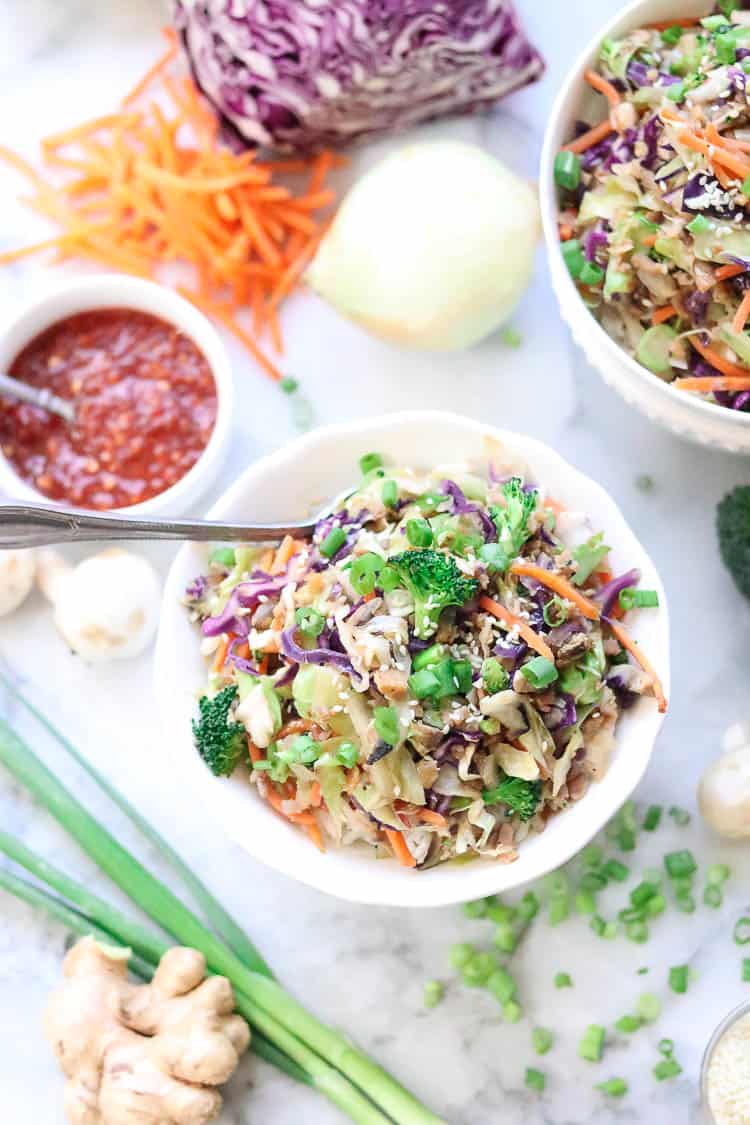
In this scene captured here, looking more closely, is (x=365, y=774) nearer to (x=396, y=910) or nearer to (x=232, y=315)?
(x=396, y=910)

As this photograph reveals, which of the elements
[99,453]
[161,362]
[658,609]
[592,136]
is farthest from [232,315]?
[658,609]

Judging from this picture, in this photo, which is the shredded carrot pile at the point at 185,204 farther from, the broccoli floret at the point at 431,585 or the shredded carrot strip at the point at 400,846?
the shredded carrot strip at the point at 400,846

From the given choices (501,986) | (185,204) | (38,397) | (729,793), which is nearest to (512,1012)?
(501,986)

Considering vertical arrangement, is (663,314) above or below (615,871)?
above

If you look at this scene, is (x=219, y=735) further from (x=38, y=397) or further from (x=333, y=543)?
(x=38, y=397)

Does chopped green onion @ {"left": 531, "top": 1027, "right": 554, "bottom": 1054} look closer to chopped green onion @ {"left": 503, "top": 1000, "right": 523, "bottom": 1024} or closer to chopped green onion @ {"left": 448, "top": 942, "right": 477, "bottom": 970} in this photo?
chopped green onion @ {"left": 503, "top": 1000, "right": 523, "bottom": 1024}

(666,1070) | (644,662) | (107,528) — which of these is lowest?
(666,1070)
